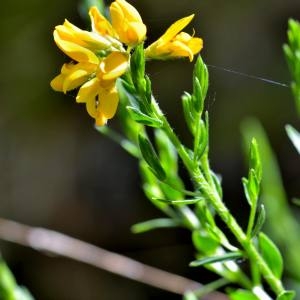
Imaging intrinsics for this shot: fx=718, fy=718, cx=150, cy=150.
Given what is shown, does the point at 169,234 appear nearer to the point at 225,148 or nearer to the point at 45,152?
the point at 225,148

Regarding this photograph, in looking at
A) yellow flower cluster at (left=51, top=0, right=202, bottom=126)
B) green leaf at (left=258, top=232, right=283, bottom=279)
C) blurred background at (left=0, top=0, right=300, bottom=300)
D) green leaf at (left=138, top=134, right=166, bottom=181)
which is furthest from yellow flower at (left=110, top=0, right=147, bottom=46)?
blurred background at (left=0, top=0, right=300, bottom=300)

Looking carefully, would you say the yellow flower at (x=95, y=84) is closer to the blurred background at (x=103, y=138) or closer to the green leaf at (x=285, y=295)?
the green leaf at (x=285, y=295)

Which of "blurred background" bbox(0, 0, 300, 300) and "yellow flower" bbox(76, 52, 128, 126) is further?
"blurred background" bbox(0, 0, 300, 300)

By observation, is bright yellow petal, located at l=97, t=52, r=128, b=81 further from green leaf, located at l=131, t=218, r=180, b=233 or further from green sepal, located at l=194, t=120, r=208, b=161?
green leaf, located at l=131, t=218, r=180, b=233

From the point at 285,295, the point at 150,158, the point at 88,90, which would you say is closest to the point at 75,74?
the point at 88,90

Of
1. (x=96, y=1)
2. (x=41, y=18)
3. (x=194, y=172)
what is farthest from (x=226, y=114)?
(x=194, y=172)
